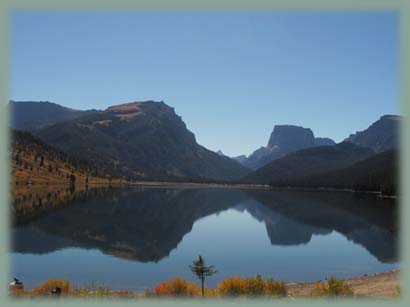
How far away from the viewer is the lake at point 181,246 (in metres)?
49.7

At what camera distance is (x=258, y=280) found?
25.6 m

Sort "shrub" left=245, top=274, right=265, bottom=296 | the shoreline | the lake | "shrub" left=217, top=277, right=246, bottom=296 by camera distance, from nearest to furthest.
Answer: the shoreline < "shrub" left=217, top=277, right=246, bottom=296 < "shrub" left=245, top=274, right=265, bottom=296 < the lake

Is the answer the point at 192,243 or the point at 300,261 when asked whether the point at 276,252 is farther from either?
the point at 192,243

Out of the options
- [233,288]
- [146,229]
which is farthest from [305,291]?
[146,229]

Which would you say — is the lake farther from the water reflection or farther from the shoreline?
the shoreline

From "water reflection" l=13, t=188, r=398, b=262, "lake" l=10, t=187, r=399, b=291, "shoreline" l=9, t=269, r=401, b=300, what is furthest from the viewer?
"water reflection" l=13, t=188, r=398, b=262

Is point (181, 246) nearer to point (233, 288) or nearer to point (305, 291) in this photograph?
point (305, 291)

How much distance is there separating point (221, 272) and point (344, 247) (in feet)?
113

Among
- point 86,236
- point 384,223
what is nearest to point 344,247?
point 384,223

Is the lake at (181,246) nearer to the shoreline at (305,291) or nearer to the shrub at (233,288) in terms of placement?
the shoreline at (305,291)

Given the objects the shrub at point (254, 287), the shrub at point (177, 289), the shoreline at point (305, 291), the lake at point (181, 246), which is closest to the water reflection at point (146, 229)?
the lake at point (181, 246)

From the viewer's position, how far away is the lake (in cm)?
4969

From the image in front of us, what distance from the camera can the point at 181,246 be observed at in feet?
235

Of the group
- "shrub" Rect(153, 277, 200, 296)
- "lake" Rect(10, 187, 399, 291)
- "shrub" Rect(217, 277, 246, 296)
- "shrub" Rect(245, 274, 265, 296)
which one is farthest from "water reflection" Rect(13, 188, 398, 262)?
"shrub" Rect(245, 274, 265, 296)
